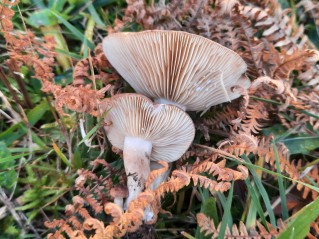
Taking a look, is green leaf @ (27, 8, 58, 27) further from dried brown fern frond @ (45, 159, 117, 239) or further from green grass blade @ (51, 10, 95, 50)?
dried brown fern frond @ (45, 159, 117, 239)

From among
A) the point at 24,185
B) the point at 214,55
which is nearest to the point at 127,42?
the point at 214,55

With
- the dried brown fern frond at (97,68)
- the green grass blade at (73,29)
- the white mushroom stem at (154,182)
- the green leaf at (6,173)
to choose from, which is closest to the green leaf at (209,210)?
the white mushroom stem at (154,182)

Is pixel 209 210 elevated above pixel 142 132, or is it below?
below

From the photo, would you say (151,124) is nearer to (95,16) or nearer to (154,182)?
(154,182)

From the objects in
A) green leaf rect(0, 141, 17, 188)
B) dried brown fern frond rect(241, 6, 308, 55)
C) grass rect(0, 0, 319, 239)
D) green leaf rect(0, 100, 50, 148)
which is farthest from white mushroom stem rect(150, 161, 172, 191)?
dried brown fern frond rect(241, 6, 308, 55)

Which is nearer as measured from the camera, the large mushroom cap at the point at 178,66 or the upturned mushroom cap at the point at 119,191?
the large mushroom cap at the point at 178,66

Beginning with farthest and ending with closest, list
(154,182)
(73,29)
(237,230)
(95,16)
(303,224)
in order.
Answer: (95,16) → (73,29) → (154,182) → (237,230) → (303,224)

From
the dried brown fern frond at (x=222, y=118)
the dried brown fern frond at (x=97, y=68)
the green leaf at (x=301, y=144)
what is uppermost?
the dried brown fern frond at (x=97, y=68)

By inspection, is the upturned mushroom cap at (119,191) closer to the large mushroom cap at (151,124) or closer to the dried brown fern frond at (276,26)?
the large mushroom cap at (151,124)

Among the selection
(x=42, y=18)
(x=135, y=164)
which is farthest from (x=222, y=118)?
(x=42, y=18)
